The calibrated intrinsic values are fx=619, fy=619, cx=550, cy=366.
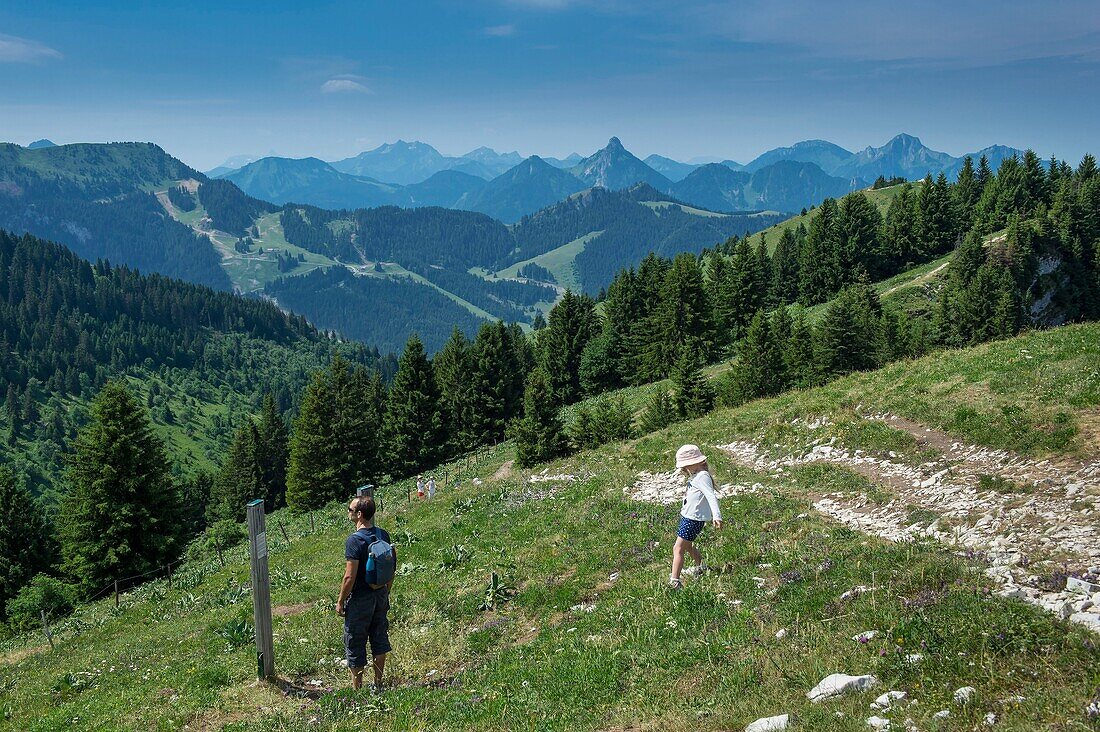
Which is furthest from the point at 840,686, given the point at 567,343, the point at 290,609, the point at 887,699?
the point at 567,343

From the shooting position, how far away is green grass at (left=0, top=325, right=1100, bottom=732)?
681 centimetres

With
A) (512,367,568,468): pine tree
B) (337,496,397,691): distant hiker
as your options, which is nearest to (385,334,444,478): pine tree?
(512,367,568,468): pine tree

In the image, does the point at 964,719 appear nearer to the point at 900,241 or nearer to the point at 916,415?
the point at 916,415

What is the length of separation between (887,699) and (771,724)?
3.94ft

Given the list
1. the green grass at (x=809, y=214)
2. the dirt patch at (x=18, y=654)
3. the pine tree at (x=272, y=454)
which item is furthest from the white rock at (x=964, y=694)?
the green grass at (x=809, y=214)

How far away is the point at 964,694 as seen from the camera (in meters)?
6.04

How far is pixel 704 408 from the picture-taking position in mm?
47594

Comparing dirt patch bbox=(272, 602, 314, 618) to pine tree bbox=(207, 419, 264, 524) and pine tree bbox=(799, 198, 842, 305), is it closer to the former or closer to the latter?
pine tree bbox=(207, 419, 264, 524)

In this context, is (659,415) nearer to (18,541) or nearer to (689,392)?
(689,392)

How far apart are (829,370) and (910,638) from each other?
5484 centimetres

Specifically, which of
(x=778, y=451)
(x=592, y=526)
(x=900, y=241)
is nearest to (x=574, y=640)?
(x=592, y=526)

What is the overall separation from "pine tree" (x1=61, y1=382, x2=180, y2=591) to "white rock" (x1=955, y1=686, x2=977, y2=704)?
4655 cm

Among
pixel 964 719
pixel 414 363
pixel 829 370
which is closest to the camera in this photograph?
pixel 964 719

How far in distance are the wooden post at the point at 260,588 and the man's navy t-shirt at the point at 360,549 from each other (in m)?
1.79
